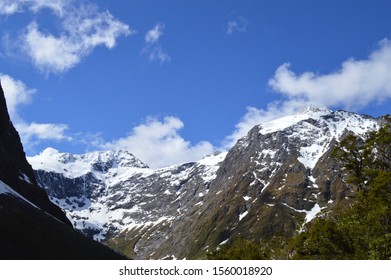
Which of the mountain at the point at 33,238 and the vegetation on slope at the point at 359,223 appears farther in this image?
the mountain at the point at 33,238

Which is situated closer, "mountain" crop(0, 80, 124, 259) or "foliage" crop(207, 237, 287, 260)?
"foliage" crop(207, 237, 287, 260)

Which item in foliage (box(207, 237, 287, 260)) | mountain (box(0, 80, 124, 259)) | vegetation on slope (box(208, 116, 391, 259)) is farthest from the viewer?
mountain (box(0, 80, 124, 259))

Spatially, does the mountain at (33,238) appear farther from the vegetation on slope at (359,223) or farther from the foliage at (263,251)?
the vegetation on slope at (359,223)

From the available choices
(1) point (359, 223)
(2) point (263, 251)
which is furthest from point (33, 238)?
(1) point (359, 223)

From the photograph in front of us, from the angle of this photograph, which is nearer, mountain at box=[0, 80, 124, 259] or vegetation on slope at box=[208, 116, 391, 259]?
vegetation on slope at box=[208, 116, 391, 259]

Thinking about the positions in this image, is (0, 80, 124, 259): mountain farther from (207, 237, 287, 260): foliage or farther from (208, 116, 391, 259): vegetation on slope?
(208, 116, 391, 259): vegetation on slope

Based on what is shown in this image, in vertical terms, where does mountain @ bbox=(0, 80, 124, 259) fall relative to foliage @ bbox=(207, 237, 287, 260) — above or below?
above

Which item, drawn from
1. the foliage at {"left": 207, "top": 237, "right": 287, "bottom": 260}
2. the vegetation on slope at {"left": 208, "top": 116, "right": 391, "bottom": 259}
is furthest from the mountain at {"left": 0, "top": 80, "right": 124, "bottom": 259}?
the vegetation on slope at {"left": 208, "top": 116, "right": 391, "bottom": 259}

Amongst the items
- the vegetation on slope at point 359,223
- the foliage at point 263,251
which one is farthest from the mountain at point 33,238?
the vegetation on slope at point 359,223

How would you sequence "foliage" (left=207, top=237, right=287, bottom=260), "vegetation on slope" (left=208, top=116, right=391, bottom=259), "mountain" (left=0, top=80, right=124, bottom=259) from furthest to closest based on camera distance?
"mountain" (left=0, top=80, right=124, bottom=259) < "foliage" (left=207, top=237, right=287, bottom=260) < "vegetation on slope" (left=208, top=116, right=391, bottom=259)

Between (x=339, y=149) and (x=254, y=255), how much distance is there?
29704mm

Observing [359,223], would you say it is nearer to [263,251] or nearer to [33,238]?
[263,251]

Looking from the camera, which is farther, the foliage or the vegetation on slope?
the foliage
